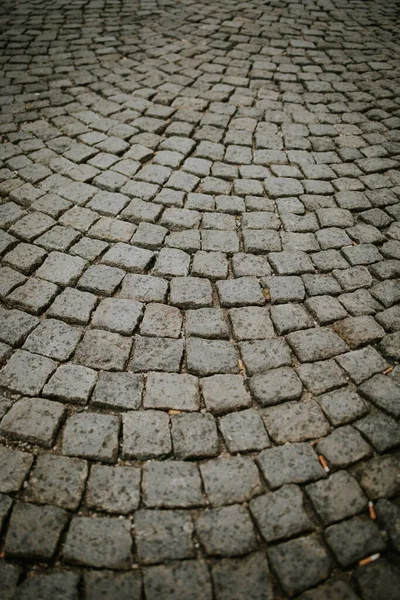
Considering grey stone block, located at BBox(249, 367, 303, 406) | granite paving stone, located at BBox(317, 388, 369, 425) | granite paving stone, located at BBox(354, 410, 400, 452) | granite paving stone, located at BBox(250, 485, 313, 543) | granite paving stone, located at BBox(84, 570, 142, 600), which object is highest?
grey stone block, located at BBox(249, 367, 303, 406)

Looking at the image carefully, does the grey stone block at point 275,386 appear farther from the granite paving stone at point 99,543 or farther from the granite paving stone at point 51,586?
the granite paving stone at point 51,586

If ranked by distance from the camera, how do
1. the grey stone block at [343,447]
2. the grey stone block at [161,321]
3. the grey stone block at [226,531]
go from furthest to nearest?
the grey stone block at [161,321] < the grey stone block at [343,447] < the grey stone block at [226,531]

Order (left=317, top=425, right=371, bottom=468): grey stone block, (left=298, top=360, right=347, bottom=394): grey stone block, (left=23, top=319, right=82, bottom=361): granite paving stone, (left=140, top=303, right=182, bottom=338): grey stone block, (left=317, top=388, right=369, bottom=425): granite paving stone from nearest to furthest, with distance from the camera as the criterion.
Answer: (left=317, top=425, right=371, bottom=468): grey stone block < (left=317, top=388, right=369, bottom=425): granite paving stone < (left=298, top=360, right=347, bottom=394): grey stone block < (left=23, top=319, right=82, bottom=361): granite paving stone < (left=140, top=303, right=182, bottom=338): grey stone block

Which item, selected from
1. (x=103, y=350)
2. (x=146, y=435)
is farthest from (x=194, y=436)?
(x=103, y=350)

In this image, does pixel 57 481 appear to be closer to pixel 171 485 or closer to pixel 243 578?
pixel 171 485

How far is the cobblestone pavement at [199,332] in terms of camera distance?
65.8 inches

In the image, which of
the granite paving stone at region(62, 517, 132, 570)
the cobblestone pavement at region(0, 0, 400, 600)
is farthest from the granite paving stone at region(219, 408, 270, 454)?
the granite paving stone at region(62, 517, 132, 570)

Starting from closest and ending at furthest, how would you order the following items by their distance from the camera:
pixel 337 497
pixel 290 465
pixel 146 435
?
pixel 337 497, pixel 290 465, pixel 146 435

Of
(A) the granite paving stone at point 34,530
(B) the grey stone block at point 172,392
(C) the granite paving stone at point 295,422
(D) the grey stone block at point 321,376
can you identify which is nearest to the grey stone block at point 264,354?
(D) the grey stone block at point 321,376

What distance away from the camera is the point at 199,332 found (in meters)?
2.47

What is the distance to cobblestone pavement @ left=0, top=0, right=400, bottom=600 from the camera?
1671 millimetres

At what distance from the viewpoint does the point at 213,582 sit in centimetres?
159

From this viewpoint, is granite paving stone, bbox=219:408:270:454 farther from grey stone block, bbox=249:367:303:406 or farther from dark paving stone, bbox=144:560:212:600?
dark paving stone, bbox=144:560:212:600

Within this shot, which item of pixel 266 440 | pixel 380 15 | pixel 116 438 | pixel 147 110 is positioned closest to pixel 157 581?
pixel 116 438
